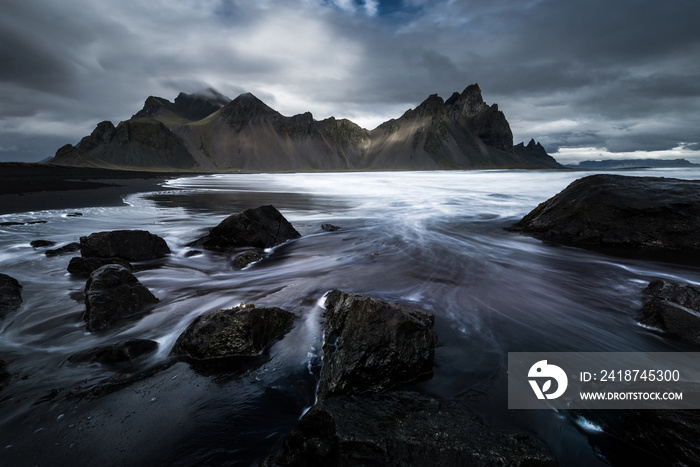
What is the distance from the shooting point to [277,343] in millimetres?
4543

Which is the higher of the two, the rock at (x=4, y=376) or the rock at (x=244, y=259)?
the rock at (x=244, y=259)

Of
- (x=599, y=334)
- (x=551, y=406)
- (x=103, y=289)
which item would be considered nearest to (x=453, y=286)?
(x=599, y=334)

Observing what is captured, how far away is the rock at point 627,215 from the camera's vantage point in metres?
9.84

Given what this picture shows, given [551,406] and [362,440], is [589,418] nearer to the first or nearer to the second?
[551,406]

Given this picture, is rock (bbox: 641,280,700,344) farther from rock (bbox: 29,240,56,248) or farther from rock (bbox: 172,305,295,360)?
rock (bbox: 29,240,56,248)

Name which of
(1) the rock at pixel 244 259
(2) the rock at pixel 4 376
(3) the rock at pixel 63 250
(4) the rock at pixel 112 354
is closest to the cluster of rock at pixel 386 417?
(4) the rock at pixel 112 354

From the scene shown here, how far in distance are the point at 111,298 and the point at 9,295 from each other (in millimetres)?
2142

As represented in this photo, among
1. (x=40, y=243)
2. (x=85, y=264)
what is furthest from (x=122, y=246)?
(x=40, y=243)

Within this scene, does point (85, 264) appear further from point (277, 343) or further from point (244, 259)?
point (277, 343)

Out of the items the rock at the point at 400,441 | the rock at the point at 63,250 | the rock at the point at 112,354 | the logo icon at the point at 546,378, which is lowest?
the logo icon at the point at 546,378

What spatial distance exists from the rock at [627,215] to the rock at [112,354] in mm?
12516

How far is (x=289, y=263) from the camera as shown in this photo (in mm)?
8969

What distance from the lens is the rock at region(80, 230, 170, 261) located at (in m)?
7.92

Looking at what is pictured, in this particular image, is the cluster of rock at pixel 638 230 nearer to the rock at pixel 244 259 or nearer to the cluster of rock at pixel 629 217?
the cluster of rock at pixel 629 217
